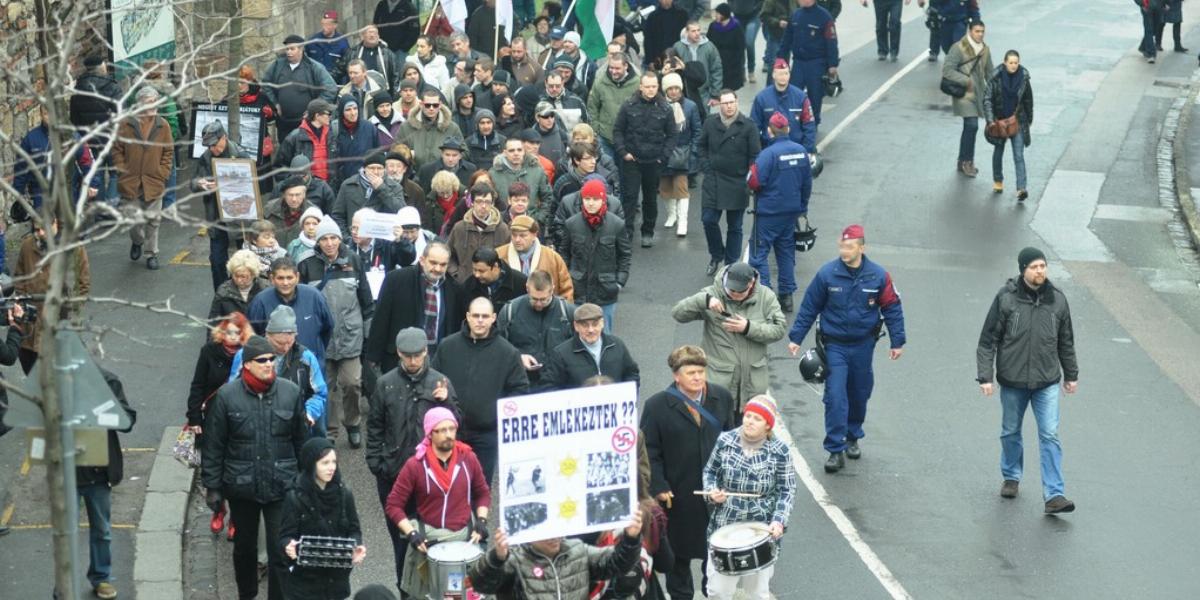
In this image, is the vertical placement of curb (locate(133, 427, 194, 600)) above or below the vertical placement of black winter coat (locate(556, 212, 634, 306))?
below

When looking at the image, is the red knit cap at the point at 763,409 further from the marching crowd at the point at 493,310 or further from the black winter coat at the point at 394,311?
the black winter coat at the point at 394,311

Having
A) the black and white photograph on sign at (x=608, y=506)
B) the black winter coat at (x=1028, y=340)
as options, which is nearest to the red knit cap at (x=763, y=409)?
the black and white photograph on sign at (x=608, y=506)

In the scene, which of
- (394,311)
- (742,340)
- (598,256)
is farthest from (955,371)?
(394,311)

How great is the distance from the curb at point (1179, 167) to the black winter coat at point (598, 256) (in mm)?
8516

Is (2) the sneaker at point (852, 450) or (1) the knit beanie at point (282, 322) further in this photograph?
(2) the sneaker at point (852, 450)

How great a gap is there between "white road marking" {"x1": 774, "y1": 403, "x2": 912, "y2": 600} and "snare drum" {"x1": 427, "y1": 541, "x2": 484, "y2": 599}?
118 inches

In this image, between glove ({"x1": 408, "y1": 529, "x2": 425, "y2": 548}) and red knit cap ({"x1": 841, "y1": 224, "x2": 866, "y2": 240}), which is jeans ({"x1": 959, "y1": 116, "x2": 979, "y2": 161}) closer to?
red knit cap ({"x1": 841, "y1": 224, "x2": 866, "y2": 240})

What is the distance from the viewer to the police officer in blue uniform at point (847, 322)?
46.8 ft

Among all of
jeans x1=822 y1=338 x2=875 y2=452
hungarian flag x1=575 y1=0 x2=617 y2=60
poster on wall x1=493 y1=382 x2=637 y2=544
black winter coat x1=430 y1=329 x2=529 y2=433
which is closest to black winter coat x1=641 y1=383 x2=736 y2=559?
black winter coat x1=430 y1=329 x2=529 y2=433

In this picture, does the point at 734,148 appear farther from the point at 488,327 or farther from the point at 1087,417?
the point at 488,327

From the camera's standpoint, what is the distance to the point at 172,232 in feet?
66.0

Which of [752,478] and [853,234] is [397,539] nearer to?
[752,478]

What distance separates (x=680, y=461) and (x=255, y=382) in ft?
8.16

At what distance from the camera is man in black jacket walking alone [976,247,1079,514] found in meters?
13.7
